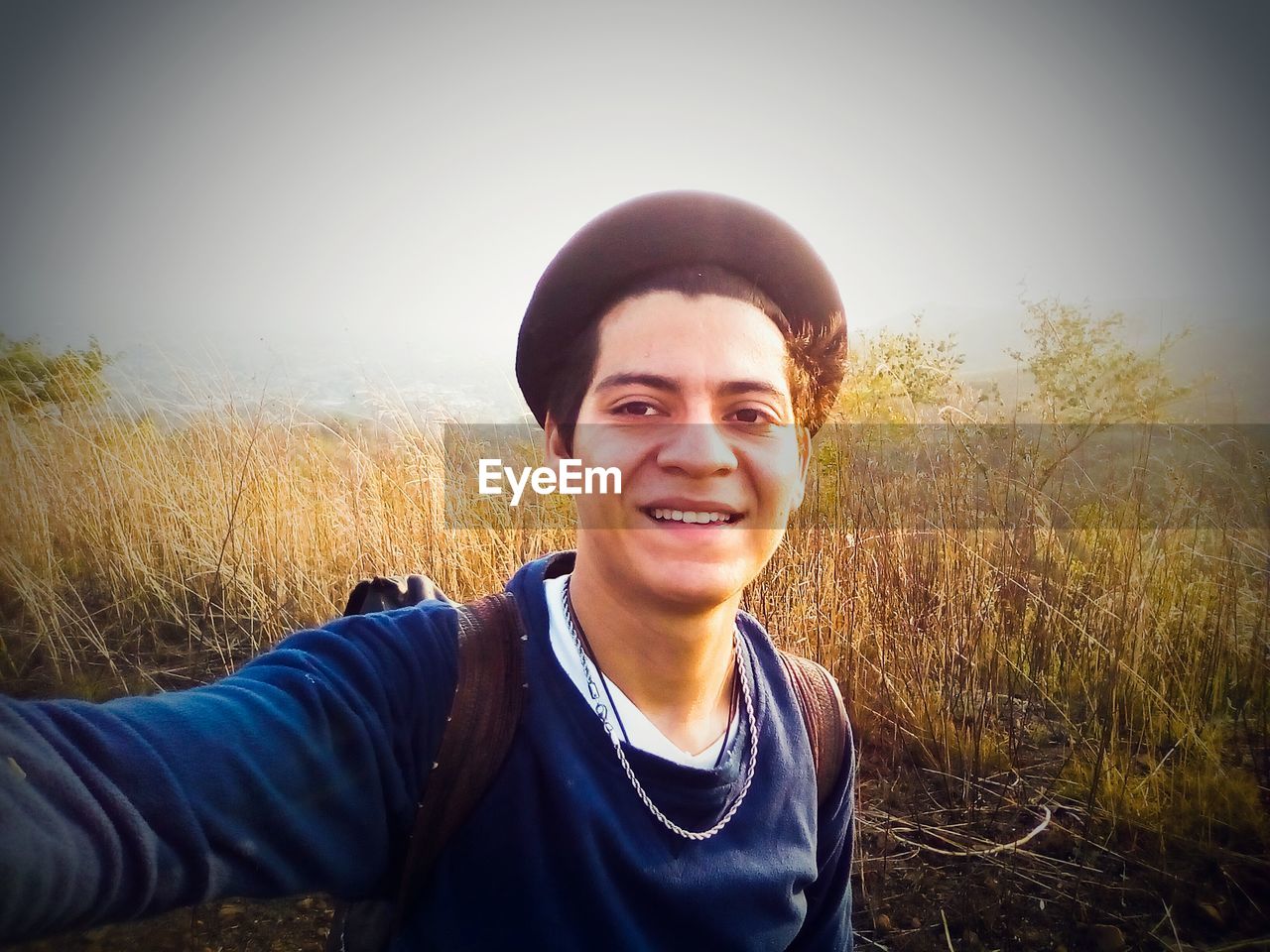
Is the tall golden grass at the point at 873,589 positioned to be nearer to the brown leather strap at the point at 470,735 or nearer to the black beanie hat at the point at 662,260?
the black beanie hat at the point at 662,260

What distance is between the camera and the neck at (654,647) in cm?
101

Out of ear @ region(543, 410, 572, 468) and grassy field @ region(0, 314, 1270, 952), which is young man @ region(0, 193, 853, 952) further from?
grassy field @ region(0, 314, 1270, 952)

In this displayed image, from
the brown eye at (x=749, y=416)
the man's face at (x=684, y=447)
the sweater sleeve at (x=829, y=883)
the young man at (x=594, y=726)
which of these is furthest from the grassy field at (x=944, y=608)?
the brown eye at (x=749, y=416)

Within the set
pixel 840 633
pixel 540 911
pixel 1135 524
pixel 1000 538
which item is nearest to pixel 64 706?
pixel 540 911

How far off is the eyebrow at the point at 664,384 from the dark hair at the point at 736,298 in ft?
0.24

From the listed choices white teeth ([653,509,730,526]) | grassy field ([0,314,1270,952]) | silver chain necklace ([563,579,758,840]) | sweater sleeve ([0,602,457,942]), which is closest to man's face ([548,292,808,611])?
white teeth ([653,509,730,526])

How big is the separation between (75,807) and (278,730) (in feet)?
0.58

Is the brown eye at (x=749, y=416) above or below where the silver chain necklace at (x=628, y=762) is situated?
above

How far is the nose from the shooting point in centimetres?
96

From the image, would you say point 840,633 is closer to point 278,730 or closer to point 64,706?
point 278,730

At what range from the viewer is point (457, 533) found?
298cm

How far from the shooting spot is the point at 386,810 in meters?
0.79

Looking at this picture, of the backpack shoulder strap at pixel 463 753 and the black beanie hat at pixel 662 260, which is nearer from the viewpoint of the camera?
the backpack shoulder strap at pixel 463 753

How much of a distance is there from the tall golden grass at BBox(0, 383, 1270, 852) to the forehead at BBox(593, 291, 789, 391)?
5.28 feet
